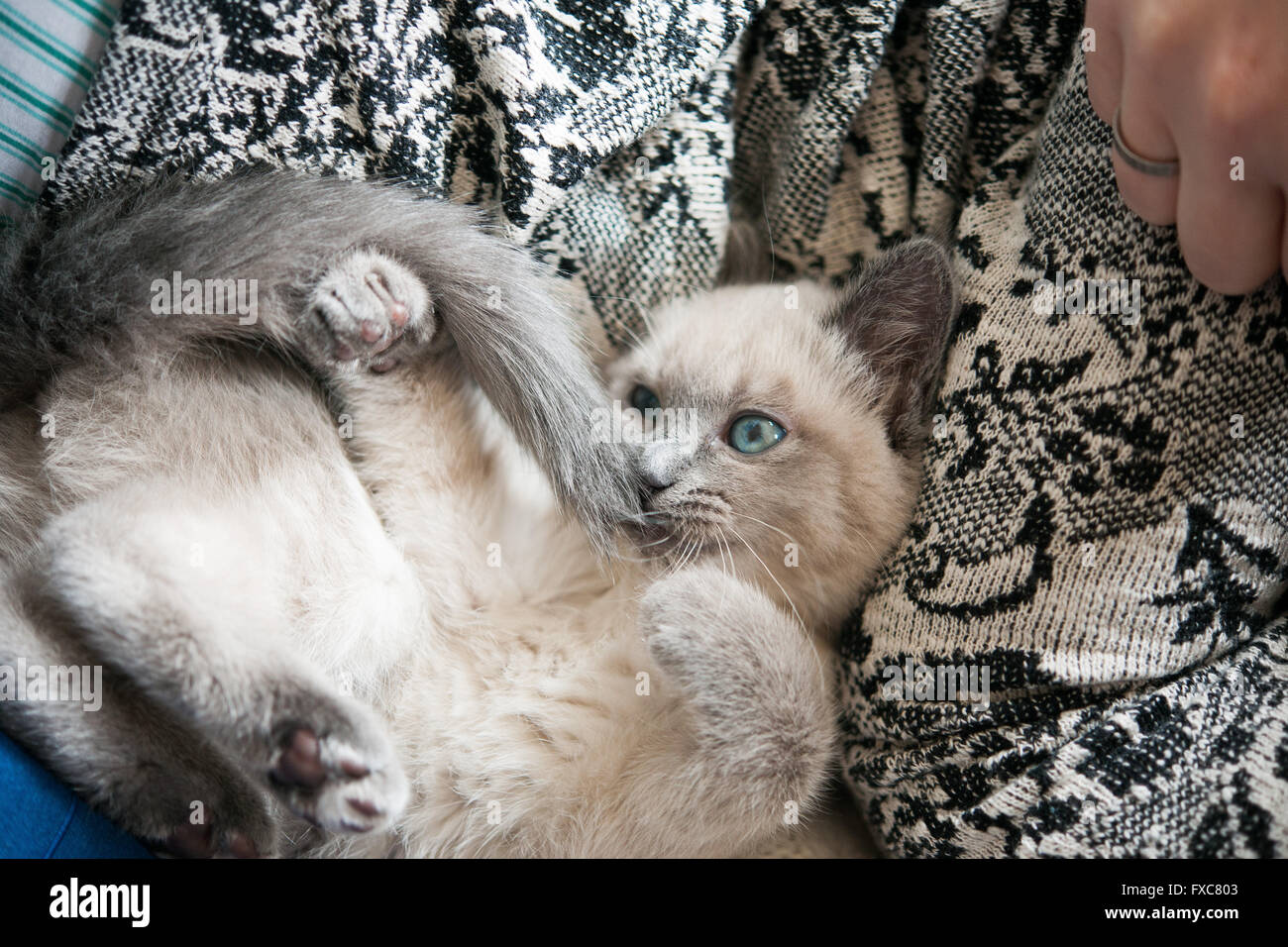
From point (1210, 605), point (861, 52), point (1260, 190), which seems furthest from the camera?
point (861, 52)

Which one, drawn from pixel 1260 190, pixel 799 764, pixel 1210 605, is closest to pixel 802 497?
pixel 799 764

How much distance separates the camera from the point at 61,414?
94 cm

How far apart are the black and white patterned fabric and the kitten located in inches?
3.5

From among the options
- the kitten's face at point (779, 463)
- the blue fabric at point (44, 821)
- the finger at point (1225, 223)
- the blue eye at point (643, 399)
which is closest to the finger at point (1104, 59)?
the finger at point (1225, 223)

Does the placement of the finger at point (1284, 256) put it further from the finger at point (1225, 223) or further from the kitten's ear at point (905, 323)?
the kitten's ear at point (905, 323)

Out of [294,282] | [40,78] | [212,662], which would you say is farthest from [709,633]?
[40,78]

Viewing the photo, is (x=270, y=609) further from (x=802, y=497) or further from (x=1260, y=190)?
(x=1260, y=190)

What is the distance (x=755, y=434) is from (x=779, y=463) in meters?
0.06

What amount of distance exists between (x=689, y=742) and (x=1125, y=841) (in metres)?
0.46

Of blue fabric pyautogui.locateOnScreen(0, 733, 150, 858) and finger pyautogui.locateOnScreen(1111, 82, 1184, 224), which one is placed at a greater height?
finger pyautogui.locateOnScreen(1111, 82, 1184, 224)

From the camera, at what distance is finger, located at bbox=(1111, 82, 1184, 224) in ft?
2.65

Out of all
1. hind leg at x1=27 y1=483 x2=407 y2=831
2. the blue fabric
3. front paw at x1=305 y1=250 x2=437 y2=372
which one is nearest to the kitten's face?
front paw at x1=305 y1=250 x2=437 y2=372

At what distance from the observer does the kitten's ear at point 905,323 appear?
3.45ft

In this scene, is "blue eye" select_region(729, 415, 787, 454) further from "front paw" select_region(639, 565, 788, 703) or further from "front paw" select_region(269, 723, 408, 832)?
"front paw" select_region(269, 723, 408, 832)
